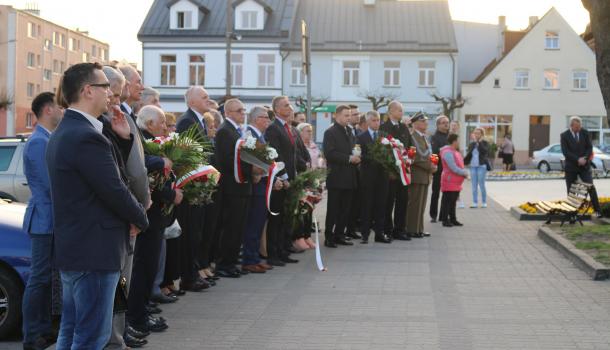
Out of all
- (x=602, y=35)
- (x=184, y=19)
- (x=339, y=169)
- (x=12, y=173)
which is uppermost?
(x=184, y=19)

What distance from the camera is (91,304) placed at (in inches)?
185

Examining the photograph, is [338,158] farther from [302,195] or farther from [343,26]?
[343,26]

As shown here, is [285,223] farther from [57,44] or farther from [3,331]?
[57,44]

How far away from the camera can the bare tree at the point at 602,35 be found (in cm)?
1237

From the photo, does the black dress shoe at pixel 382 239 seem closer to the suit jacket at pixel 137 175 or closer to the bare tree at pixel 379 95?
the suit jacket at pixel 137 175

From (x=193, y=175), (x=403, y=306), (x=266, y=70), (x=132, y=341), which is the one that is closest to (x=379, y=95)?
(x=266, y=70)

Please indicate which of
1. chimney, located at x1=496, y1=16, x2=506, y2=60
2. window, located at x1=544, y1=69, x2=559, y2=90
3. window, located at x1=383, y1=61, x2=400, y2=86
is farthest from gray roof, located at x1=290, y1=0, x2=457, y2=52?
chimney, located at x1=496, y1=16, x2=506, y2=60

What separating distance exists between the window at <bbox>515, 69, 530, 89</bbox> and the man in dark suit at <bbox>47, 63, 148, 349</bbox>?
5348 cm

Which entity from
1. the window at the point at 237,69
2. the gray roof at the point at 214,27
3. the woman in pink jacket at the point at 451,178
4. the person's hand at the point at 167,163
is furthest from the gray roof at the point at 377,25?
the person's hand at the point at 167,163

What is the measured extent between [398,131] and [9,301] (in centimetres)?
883

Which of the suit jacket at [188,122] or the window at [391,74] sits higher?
the window at [391,74]

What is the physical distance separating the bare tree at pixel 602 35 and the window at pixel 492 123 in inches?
1716

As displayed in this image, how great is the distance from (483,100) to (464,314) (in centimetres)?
4891

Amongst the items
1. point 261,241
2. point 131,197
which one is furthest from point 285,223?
point 131,197
